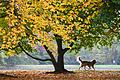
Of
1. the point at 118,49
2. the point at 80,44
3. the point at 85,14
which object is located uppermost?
the point at 85,14

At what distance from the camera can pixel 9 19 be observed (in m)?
15.6

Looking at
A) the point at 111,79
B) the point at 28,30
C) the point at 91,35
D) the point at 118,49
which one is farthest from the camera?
the point at 118,49

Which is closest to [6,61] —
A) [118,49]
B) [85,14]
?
[118,49]

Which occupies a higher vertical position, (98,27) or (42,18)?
(42,18)

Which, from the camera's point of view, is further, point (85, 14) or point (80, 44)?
point (80, 44)

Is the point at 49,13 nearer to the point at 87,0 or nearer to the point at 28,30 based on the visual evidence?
the point at 28,30

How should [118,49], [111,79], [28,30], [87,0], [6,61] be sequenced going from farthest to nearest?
[118,49] < [6,61] < [111,79] < [87,0] < [28,30]

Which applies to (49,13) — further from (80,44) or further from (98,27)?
(80,44)

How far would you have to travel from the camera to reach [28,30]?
56.4 feet

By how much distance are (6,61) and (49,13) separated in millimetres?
40263

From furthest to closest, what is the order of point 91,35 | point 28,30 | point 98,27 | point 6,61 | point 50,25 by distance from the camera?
point 6,61 → point 91,35 → point 98,27 → point 28,30 → point 50,25

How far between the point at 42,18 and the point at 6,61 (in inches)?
1612

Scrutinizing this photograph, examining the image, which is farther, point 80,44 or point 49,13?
point 80,44

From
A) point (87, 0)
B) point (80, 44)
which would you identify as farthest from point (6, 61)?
point (87, 0)
